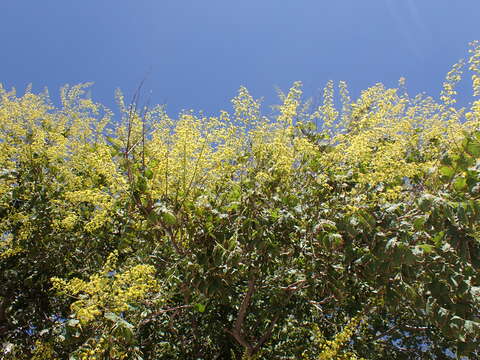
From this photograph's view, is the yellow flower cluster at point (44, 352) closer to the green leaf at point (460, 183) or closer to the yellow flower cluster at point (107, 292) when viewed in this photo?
the yellow flower cluster at point (107, 292)

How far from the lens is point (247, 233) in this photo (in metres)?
3.00

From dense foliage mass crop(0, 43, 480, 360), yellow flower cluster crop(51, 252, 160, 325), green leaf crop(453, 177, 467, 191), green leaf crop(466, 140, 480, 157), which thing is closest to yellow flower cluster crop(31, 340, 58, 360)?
dense foliage mass crop(0, 43, 480, 360)

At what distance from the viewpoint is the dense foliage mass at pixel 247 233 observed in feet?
7.95

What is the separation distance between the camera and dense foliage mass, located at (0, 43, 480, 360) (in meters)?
2.42

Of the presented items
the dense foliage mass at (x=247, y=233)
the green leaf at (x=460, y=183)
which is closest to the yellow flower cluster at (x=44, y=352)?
the dense foliage mass at (x=247, y=233)

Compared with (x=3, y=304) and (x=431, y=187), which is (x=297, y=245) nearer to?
(x=431, y=187)

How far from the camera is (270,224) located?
3078 mm

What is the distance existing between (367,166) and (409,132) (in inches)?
49.8

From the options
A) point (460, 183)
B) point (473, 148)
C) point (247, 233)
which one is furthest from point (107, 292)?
point (473, 148)

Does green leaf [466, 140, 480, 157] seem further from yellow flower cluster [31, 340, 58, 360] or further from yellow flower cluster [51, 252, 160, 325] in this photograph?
yellow flower cluster [31, 340, 58, 360]

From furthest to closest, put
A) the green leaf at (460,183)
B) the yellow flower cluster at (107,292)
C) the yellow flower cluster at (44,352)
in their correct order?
1. the yellow flower cluster at (44,352)
2. the yellow flower cluster at (107,292)
3. the green leaf at (460,183)

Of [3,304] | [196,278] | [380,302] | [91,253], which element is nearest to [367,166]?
[380,302]

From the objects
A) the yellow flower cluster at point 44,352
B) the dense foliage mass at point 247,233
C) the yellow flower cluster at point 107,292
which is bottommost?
the yellow flower cluster at point 44,352

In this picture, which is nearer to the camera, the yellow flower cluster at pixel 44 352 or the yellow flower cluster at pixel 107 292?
the yellow flower cluster at pixel 107 292
